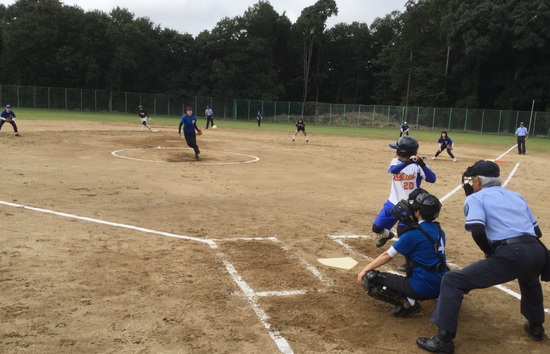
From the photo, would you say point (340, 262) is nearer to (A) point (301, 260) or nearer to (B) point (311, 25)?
(A) point (301, 260)

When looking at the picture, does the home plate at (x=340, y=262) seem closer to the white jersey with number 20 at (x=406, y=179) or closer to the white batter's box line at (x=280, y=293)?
the white batter's box line at (x=280, y=293)

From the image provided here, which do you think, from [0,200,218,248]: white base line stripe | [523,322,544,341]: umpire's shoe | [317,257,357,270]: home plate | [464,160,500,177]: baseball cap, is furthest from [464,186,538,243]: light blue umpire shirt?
[0,200,218,248]: white base line stripe

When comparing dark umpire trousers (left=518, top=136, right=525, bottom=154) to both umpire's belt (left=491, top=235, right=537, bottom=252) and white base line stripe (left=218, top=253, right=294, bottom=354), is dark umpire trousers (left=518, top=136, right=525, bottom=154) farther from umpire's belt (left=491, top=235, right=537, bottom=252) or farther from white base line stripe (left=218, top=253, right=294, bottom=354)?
umpire's belt (left=491, top=235, right=537, bottom=252)

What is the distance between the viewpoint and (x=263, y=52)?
241ft

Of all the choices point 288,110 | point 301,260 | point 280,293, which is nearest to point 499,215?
point 280,293

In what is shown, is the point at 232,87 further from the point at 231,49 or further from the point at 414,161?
the point at 414,161

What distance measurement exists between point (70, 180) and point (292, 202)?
21.4ft

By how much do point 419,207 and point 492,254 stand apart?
89 cm

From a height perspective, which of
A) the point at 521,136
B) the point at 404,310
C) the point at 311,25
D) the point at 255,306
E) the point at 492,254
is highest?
the point at 311,25

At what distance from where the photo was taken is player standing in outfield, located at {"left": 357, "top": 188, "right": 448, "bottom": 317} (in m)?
4.98

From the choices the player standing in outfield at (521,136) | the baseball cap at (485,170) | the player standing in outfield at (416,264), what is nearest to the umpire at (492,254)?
the baseball cap at (485,170)

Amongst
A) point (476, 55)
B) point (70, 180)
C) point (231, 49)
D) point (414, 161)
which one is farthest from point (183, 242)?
point (231, 49)

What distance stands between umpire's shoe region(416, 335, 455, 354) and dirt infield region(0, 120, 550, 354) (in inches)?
6.2

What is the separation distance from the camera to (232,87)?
70.5m
